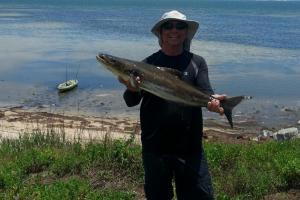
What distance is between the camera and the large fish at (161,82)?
207 inches

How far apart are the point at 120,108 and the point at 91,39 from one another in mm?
26912

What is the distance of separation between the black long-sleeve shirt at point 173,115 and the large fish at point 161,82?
0.40 ft

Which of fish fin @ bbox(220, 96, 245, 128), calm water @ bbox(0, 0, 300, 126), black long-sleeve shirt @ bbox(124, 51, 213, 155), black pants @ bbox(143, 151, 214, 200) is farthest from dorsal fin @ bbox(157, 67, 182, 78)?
calm water @ bbox(0, 0, 300, 126)

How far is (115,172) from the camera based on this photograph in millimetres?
8406

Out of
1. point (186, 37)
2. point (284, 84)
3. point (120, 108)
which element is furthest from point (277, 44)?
point (186, 37)

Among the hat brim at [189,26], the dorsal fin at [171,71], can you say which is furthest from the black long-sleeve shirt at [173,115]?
the hat brim at [189,26]

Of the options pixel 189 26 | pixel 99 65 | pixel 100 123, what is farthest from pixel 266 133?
pixel 99 65

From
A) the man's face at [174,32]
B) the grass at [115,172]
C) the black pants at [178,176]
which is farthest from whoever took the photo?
the grass at [115,172]

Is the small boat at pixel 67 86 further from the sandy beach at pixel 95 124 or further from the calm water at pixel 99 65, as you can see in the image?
the sandy beach at pixel 95 124

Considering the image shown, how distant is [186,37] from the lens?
5676mm

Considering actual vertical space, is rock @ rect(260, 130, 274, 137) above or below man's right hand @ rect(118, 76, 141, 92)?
below

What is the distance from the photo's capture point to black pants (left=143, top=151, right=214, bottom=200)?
221 inches

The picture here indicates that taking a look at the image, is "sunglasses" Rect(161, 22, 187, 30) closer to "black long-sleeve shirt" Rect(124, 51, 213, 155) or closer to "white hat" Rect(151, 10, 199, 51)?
"white hat" Rect(151, 10, 199, 51)

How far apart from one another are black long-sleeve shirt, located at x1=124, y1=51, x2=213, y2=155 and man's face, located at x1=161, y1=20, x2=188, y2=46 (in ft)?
0.47
